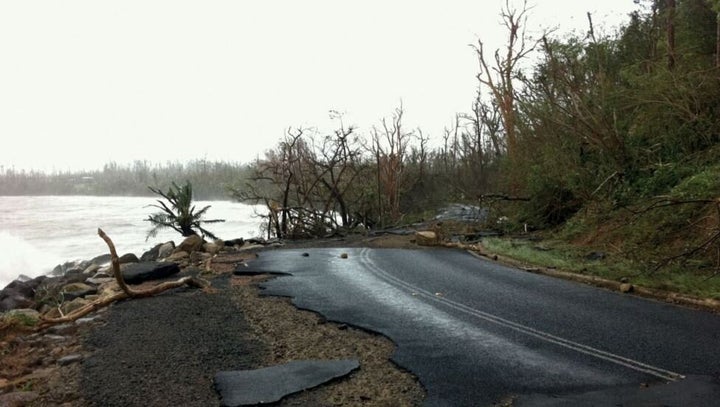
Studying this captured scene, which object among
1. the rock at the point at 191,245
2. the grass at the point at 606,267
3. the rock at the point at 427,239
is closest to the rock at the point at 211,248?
the rock at the point at 191,245

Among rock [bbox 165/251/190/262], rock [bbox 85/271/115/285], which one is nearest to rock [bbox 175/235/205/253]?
rock [bbox 165/251/190/262]

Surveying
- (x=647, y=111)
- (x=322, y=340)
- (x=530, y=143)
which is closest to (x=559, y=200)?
(x=530, y=143)

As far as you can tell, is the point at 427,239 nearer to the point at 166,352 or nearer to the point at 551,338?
the point at 551,338

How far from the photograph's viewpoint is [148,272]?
12.9m

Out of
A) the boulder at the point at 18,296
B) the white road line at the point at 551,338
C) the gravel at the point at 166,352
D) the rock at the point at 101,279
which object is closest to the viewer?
the gravel at the point at 166,352

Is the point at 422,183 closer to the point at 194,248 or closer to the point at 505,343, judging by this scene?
the point at 194,248

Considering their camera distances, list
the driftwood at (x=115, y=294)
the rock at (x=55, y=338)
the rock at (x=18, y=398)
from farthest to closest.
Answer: the driftwood at (x=115, y=294), the rock at (x=55, y=338), the rock at (x=18, y=398)

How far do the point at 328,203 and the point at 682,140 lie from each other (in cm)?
1743

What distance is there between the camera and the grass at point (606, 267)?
9.34 meters

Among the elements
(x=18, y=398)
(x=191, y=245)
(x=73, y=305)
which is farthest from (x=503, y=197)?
(x=18, y=398)

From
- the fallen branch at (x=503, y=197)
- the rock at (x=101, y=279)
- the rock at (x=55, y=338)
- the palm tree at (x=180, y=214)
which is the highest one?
the fallen branch at (x=503, y=197)

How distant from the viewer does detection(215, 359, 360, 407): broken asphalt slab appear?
5.21 meters

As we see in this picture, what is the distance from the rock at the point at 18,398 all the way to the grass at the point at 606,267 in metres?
9.61

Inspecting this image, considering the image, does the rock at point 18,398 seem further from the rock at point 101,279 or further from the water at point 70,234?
the water at point 70,234
